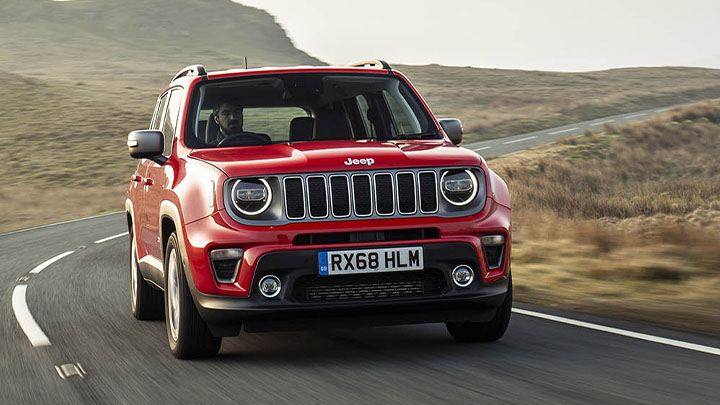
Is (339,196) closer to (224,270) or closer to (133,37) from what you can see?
(224,270)

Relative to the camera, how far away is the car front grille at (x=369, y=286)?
586cm

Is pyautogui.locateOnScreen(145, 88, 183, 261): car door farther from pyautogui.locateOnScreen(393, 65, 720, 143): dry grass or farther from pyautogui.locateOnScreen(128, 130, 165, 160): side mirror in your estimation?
pyautogui.locateOnScreen(393, 65, 720, 143): dry grass

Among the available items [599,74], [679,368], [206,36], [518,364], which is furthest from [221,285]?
[206,36]

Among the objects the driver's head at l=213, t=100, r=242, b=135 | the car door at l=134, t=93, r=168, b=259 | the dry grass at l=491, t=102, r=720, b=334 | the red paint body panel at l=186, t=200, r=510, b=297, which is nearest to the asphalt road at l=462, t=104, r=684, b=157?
the dry grass at l=491, t=102, r=720, b=334

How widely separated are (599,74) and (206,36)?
223 feet

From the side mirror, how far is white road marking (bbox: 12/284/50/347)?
60.0 inches

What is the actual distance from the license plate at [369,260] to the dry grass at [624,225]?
2.43m

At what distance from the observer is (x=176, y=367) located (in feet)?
20.3

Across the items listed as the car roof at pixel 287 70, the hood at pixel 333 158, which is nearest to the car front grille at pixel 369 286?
the hood at pixel 333 158

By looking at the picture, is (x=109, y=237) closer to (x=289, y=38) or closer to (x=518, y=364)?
(x=518, y=364)

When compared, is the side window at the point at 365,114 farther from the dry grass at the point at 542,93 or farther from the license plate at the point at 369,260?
the dry grass at the point at 542,93

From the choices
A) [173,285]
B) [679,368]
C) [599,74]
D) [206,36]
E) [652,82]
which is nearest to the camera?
[679,368]

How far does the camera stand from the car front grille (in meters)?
5.86

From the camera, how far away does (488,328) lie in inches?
260
